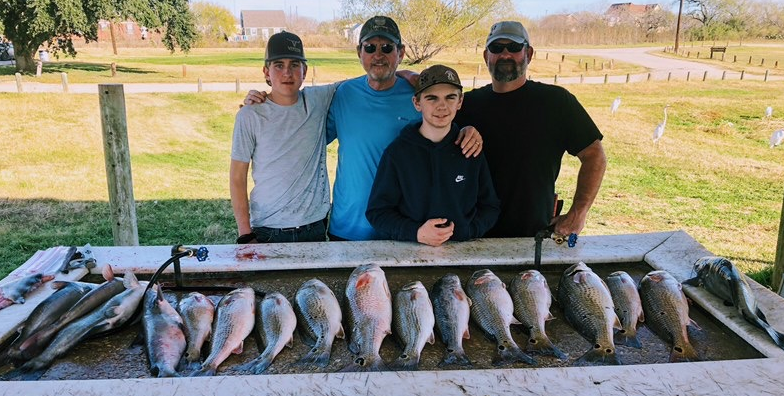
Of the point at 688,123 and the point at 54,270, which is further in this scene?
the point at 688,123

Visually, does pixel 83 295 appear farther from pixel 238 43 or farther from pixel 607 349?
pixel 238 43

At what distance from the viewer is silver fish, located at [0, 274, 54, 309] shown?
253 cm

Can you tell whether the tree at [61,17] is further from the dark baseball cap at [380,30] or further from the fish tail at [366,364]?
the fish tail at [366,364]

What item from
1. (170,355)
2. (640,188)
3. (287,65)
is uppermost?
(287,65)

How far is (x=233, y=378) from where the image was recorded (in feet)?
6.43

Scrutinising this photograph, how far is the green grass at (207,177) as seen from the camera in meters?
8.01

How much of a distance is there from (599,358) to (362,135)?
1.93m

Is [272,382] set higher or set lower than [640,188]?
higher

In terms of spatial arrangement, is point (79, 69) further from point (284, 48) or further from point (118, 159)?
point (284, 48)

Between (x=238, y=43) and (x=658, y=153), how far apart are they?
59.5 metres

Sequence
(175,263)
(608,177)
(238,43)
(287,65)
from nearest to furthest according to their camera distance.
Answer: (175,263) < (287,65) < (608,177) < (238,43)

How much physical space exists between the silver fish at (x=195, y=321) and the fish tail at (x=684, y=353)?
73.5 inches

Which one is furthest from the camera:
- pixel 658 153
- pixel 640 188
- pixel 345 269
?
pixel 658 153

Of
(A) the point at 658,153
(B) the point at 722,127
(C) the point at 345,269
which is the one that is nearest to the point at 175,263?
(C) the point at 345,269
